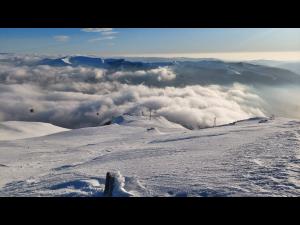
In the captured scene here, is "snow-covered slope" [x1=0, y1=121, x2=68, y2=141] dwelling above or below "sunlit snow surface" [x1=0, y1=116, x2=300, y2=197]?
below

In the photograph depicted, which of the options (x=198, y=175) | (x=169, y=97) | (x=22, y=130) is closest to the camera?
(x=198, y=175)

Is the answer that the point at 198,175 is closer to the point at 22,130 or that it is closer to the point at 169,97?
the point at 22,130

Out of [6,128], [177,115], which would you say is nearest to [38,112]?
[177,115]

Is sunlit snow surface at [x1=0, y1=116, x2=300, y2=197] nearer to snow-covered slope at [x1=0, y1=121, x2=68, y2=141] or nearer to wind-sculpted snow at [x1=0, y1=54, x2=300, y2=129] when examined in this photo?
snow-covered slope at [x1=0, y1=121, x2=68, y2=141]

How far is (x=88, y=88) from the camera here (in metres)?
199

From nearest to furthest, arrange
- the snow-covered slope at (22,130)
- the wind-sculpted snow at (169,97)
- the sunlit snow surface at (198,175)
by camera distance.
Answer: the sunlit snow surface at (198,175), the snow-covered slope at (22,130), the wind-sculpted snow at (169,97)

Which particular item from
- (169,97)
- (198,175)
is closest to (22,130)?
(198,175)

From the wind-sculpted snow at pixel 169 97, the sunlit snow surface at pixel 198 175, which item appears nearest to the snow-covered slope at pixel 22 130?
the sunlit snow surface at pixel 198 175

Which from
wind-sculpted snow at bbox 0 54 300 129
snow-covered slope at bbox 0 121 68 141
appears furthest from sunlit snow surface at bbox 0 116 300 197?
wind-sculpted snow at bbox 0 54 300 129

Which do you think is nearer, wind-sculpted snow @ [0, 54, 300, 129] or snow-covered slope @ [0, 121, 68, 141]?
snow-covered slope @ [0, 121, 68, 141]

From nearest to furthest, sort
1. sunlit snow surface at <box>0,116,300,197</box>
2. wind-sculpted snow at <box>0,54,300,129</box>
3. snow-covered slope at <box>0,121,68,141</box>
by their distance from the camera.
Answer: sunlit snow surface at <box>0,116,300,197</box> < snow-covered slope at <box>0,121,68,141</box> < wind-sculpted snow at <box>0,54,300,129</box>

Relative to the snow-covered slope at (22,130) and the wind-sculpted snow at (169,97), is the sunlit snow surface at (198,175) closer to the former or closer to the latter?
the snow-covered slope at (22,130)
